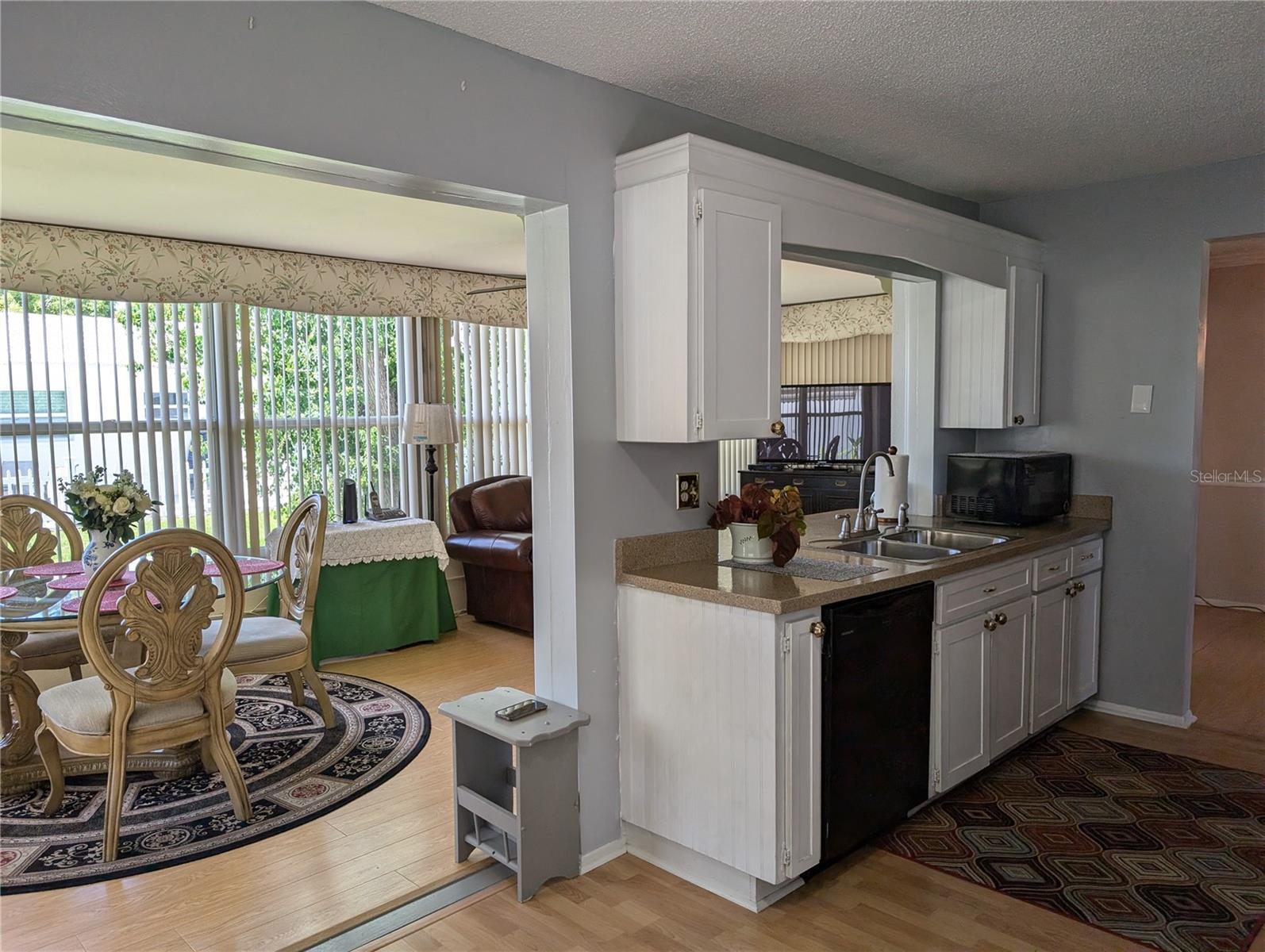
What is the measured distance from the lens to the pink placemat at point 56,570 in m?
3.54

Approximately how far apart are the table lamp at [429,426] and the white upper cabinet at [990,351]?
10.4ft

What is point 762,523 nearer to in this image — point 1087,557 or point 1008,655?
point 1008,655

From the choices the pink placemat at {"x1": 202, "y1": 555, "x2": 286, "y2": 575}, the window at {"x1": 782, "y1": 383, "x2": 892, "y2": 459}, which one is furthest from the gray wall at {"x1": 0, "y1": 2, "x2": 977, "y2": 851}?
the window at {"x1": 782, "y1": 383, "x2": 892, "y2": 459}

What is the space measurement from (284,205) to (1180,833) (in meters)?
4.34

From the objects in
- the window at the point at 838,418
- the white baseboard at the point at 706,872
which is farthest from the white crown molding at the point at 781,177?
the window at the point at 838,418

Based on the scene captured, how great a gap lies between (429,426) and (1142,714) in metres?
4.24

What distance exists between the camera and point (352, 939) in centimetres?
232

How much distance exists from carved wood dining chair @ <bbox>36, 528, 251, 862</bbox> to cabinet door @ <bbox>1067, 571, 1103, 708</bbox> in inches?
130

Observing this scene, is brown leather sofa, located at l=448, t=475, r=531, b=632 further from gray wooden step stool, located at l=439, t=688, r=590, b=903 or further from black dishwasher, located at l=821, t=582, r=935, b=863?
black dishwasher, located at l=821, t=582, r=935, b=863

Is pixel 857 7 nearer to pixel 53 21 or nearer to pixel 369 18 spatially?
pixel 369 18

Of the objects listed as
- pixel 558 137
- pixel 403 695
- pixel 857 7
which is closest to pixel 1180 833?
pixel 857 7

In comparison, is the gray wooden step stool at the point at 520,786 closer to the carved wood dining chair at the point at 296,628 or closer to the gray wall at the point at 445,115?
the gray wall at the point at 445,115

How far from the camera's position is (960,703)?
3.05m

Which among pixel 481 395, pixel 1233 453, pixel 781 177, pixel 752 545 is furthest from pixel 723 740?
pixel 1233 453
